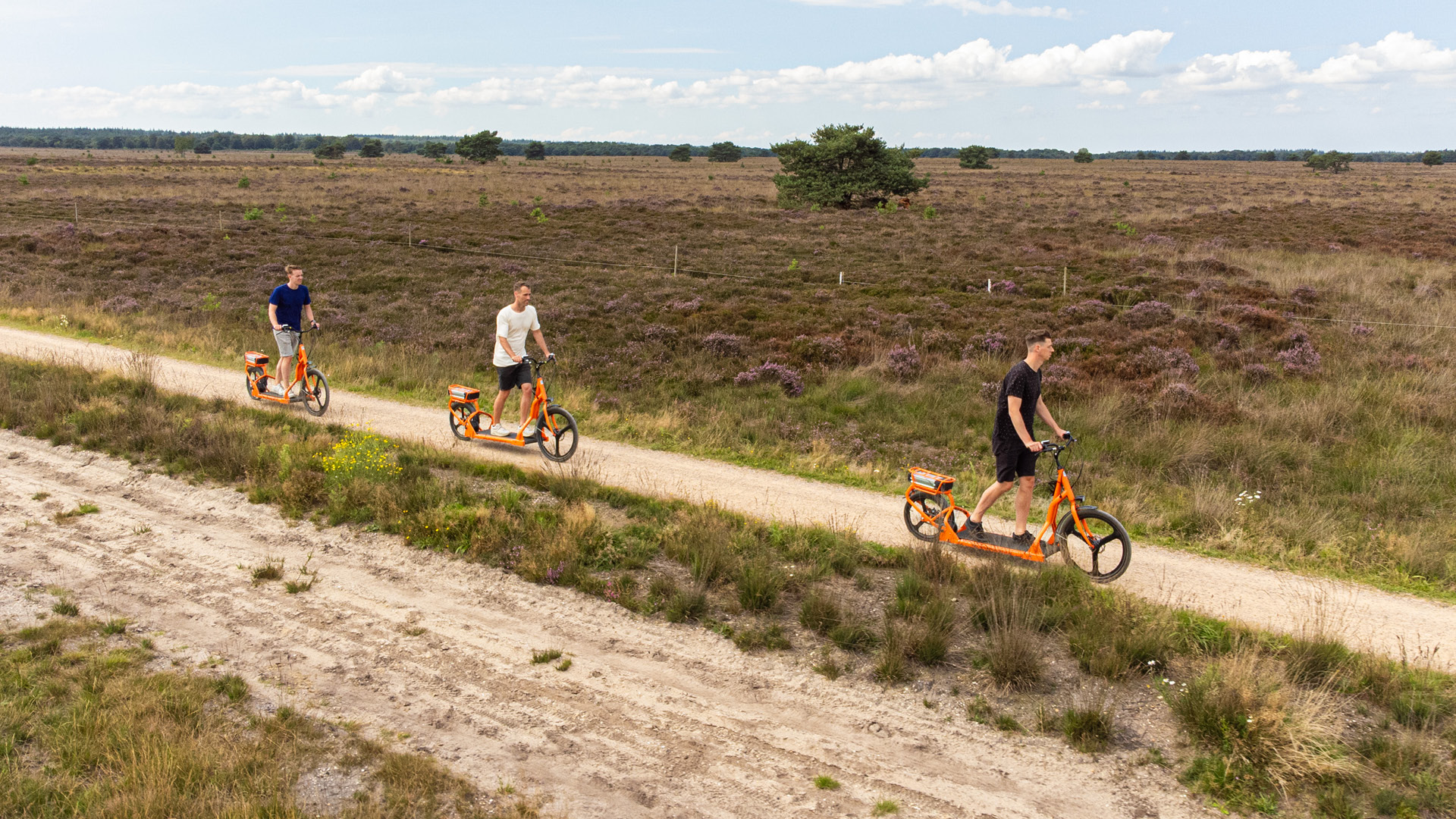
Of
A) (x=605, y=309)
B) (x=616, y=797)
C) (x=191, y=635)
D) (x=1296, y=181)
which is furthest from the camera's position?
(x=1296, y=181)

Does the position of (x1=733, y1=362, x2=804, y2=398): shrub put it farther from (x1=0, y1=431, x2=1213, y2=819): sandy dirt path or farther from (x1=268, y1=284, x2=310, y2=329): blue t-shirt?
(x1=0, y1=431, x2=1213, y2=819): sandy dirt path

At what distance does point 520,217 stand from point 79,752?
1674 inches

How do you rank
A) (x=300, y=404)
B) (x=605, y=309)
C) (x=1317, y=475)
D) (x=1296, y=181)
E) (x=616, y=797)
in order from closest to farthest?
(x=616, y=797)
(x=1317, y=475)
(x=300, y=404)
(x=605, y=309)
(x=1296, y=181)

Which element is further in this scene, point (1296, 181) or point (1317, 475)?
point (1296, 181)

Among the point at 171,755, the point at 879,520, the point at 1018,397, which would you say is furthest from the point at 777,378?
the point at 171,755

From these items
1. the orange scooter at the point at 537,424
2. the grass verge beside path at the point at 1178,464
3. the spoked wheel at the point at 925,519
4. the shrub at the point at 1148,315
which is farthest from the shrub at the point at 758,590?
the shrub at the point at 1148,315

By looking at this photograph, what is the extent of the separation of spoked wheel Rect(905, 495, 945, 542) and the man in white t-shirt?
504 centimetres

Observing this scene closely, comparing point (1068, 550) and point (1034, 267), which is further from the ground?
point (1034, 267)

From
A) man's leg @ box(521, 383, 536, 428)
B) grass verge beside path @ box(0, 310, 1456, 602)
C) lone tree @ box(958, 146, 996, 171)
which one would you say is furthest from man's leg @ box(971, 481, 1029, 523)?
lone tree @ box(958, 146, 996, 171)

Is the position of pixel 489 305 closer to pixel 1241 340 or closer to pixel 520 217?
pixel 1241 340

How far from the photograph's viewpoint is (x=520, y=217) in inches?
1797

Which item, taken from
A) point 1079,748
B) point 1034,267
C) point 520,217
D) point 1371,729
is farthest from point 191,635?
point 520,217

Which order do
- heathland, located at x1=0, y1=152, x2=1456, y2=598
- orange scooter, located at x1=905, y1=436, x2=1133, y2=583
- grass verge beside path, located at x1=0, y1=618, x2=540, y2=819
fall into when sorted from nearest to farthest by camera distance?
grass verge beside path, located at x1=0, y1=618, x2=540, y2=819 < orange scooter, located at x1=905, y1=436, x2=1133, y2=583 < heathland, located at x1=0, y1=152, x2=1456, y2=598

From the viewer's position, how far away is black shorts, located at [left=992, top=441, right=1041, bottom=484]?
829 cm
